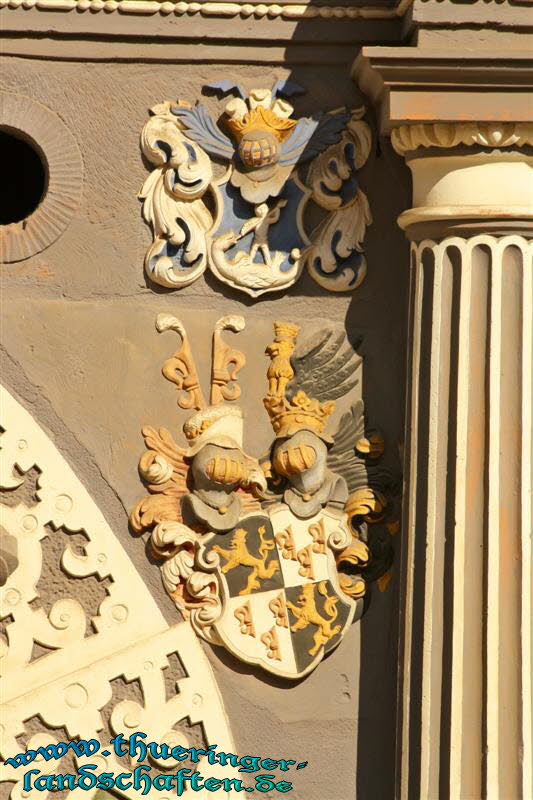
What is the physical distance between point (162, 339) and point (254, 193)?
0.49 metres

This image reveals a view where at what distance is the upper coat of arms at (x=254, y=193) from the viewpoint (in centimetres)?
474

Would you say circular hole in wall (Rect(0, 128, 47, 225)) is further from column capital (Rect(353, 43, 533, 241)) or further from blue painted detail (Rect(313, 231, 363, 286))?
column capital (Rect(353, 43, 533, 241))

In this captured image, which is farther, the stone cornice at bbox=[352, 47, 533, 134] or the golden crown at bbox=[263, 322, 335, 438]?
the golden crown at bbox=[263, 322, 335, 438]

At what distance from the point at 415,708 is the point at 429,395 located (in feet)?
2.67

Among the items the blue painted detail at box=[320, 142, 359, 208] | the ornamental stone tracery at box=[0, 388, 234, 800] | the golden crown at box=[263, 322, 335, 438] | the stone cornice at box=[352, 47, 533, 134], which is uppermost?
the stone cornice at box=[352, 47, 533, 134]

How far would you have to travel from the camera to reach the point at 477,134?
176 inches

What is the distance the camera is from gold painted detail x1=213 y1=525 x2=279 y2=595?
4598 mm

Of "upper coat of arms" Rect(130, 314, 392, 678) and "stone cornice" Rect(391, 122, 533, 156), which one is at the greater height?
"stone cornice" Rect(391, 122, 533, 156)

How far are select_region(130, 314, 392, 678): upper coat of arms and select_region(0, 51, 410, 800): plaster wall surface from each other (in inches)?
1.9

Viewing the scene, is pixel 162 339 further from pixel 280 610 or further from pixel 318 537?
pixel 280 610

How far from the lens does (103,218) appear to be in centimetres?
477

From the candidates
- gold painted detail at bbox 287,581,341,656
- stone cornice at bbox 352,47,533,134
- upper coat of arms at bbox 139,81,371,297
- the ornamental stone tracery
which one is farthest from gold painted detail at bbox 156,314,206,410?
stone cornice at bbox 352,47,533,134

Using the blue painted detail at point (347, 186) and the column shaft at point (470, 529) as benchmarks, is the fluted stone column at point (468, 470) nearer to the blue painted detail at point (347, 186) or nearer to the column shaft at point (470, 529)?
the column shaft at point (470, 529)

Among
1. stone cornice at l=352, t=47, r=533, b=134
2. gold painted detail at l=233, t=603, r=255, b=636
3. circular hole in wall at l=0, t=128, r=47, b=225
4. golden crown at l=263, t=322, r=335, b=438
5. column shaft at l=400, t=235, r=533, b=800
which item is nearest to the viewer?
column shaft at l=400, t=235, r=533, b=800
